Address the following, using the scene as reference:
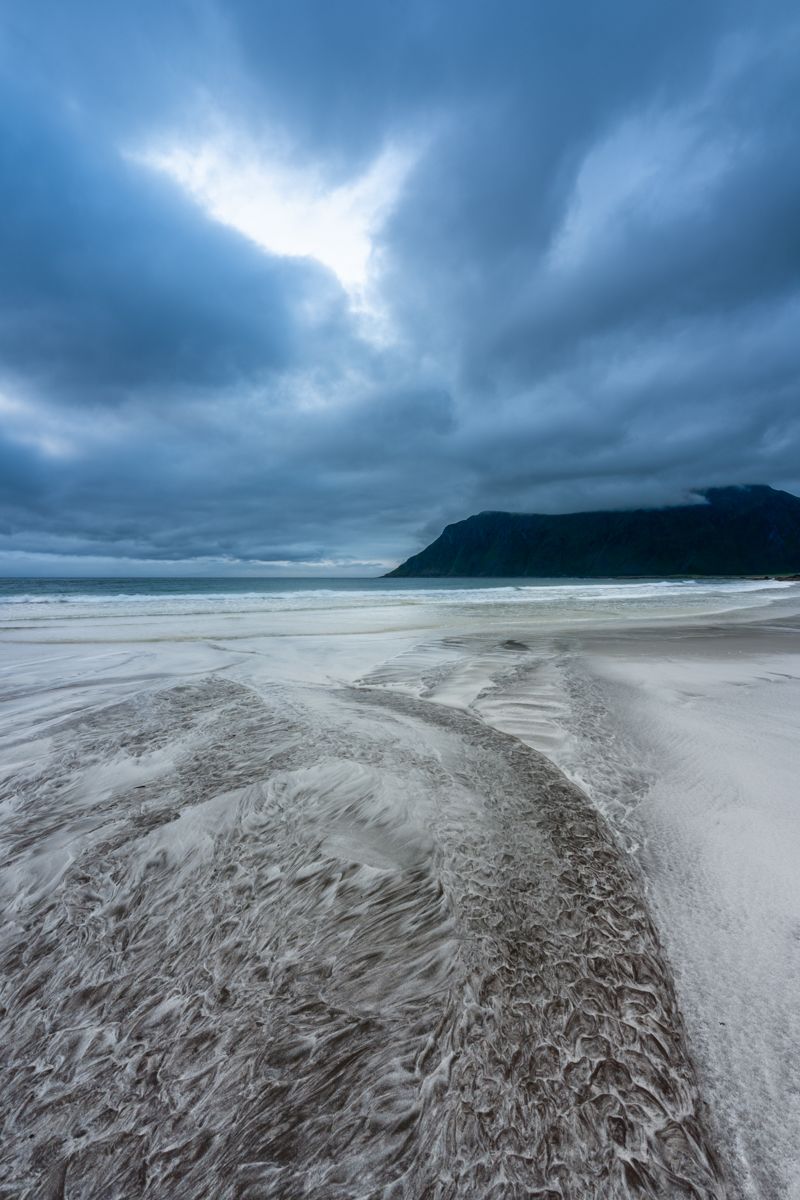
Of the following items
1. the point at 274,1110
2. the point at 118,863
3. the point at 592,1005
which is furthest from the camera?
the point at 118,863

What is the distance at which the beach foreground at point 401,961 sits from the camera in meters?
1.52

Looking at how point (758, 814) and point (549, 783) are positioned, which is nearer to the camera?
point (758, 814)

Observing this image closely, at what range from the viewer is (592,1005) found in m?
2.00

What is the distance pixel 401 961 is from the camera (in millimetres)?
2240

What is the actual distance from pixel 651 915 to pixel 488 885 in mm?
858

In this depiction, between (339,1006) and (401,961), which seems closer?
(339,1006)

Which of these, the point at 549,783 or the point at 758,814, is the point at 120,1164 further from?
the point at 758,814

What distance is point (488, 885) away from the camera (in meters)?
2.75

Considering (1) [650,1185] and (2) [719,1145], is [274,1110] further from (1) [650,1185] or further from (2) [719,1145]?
(2) [719,1145]

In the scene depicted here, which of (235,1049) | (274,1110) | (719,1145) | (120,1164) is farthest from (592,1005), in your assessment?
(120,1164)

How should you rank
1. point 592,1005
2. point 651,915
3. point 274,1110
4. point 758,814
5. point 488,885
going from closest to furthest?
point 274,1110, point 592,1005, point 651,915, point 488,885, point 758,814

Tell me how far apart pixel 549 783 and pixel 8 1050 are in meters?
3.60

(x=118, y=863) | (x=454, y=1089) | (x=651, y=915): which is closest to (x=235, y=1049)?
(x=454, y=1089)

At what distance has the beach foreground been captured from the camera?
4.99 feet
